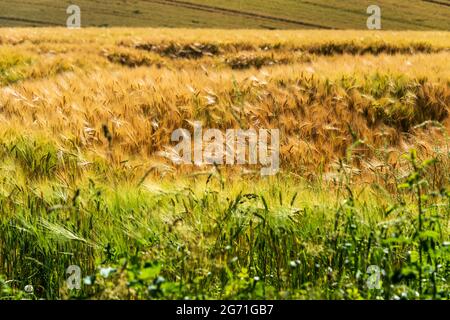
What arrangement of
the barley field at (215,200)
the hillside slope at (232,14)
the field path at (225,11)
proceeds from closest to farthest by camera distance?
the barley field at (215,200) < the hillside slope at (232,14) < the field path at (225,11)

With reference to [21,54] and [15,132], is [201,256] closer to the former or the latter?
[15,132]

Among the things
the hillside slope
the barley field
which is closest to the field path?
the hillside slope

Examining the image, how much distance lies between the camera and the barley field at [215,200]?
260 cm

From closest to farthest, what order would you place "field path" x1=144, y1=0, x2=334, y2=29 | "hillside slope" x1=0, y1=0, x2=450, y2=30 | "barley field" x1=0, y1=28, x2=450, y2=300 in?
1. "barley field" x1=0, y1=28, x2=450, y2=300
2. "hillside slope" x1=0, y1=0, x2=450, y2=30
3. "field path" x1=144, y1=0, x2=334, y2=29

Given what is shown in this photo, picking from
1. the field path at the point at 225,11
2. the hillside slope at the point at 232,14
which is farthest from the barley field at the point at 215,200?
the field path at the point at 225,11

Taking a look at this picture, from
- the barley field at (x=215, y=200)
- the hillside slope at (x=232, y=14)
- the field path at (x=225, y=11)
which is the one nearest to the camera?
the barley field at (x=215, y=200)

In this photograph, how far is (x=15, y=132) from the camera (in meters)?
4.48

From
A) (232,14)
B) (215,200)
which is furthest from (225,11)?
(215,200)

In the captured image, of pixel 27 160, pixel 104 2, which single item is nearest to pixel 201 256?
pixel 27 160

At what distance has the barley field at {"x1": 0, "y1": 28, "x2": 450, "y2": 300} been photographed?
260 centimetres

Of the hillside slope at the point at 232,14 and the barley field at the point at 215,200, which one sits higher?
the hillside slope at the point at 232,14

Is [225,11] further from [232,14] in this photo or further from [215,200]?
[215,200]

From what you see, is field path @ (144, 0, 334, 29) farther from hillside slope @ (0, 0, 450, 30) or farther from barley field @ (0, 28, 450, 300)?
barley field @ (0, 28, 450, 300)

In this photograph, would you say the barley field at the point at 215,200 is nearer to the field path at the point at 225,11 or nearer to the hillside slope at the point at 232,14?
the hillside slope at the point at 232,14
